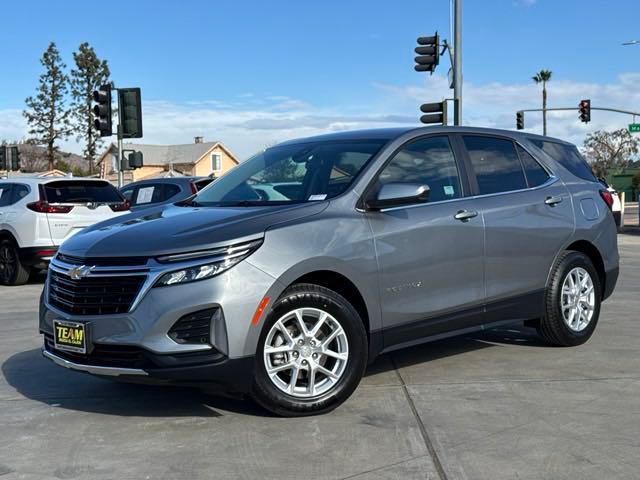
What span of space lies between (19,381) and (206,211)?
2036 millimetres

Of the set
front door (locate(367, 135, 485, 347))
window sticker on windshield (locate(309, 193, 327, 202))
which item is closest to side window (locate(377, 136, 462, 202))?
front door (locate(367, 135, 485, 347))

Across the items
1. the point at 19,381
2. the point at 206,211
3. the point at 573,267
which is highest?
the point at 206,211

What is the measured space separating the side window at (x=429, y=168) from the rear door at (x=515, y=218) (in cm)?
19

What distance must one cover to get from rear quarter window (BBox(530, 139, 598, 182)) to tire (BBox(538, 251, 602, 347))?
75cm

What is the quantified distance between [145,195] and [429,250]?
10.7 metres

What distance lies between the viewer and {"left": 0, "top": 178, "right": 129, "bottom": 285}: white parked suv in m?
11.9

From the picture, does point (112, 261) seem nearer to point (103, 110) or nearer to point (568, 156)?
point (568, 156)

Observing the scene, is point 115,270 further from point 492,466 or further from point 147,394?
point 492,466

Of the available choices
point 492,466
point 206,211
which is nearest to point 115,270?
point 206,211

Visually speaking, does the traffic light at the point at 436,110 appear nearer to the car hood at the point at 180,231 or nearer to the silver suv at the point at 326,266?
the silver suv at the point at 326,266

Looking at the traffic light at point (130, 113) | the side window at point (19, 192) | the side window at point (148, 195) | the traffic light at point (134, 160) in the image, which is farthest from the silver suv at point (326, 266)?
the traffic light at point (134, 160)

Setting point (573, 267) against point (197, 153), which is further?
point (197, 153)

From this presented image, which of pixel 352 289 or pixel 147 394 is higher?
pixel 352 289

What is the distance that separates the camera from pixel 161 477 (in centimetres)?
393
